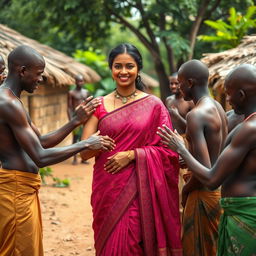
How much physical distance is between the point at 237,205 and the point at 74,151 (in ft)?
3.90

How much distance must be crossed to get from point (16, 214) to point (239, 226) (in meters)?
1.48

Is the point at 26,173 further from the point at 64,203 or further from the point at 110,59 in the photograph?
the point at 64,203

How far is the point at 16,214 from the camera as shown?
3.46m

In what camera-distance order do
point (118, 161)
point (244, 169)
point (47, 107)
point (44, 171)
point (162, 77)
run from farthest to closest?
point (162, 77) < point (47, 107) < point (44, 171) < point (118, 161) < point (244, 169)

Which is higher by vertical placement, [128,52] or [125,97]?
[128,52]

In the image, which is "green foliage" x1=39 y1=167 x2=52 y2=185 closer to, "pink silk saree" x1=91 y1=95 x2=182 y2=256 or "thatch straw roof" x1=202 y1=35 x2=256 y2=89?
"thatch straw roof" x1=202 y1=35 x2=256 y2=89

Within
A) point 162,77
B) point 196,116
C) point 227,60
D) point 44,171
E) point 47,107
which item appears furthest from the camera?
point 162,77

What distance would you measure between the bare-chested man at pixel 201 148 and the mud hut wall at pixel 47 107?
22.4 feet

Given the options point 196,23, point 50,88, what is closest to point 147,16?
point 196,23

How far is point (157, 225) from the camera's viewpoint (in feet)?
12.9

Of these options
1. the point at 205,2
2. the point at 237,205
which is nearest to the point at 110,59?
the point at 237,205

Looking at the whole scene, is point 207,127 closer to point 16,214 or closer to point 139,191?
point 139,191

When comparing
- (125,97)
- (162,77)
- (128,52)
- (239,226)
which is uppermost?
(162,77)

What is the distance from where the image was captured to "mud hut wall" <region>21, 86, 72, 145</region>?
11234mm
